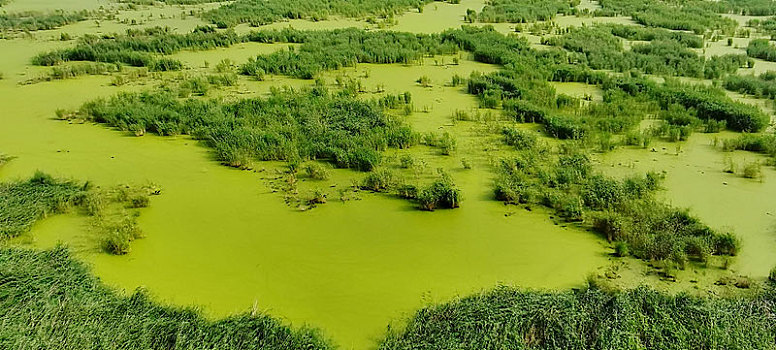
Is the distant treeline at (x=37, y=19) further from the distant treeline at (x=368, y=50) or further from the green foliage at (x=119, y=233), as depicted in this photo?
the green foliage at (x=119, y=233)

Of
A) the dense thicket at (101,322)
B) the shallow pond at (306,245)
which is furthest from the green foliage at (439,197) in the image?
the dense thicket at (101,322)

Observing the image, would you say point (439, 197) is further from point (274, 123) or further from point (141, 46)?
point (141, 46)

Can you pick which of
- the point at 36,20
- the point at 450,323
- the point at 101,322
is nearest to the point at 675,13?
the point at 450,323

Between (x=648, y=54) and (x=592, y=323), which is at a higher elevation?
(x=648, y=54)

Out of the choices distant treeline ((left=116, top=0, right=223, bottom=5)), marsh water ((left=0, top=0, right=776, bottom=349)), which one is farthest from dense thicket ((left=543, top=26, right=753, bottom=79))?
distant treeline ((left=116, top=0, right=223, bottom=5))

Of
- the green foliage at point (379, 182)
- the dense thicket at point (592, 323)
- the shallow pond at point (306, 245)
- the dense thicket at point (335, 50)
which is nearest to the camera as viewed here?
the dense thicket at point (592, 323)

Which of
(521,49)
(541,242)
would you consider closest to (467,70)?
(521,49)
